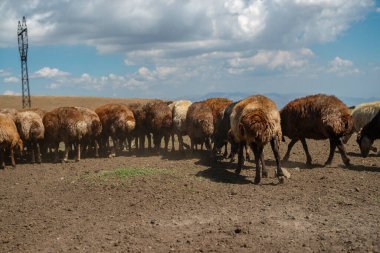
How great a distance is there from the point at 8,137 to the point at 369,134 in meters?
11.7

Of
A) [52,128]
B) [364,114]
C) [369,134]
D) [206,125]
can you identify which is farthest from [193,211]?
[364,114]

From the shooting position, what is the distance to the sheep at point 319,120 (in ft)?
38.7

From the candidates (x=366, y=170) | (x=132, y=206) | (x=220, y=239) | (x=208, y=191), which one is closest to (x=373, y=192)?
(x=366, y=170)

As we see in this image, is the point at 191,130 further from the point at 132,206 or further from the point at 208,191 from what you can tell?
the point at 132,206

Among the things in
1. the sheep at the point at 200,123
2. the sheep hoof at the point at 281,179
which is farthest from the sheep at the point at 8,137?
the sheep hoof at the point at 281,179

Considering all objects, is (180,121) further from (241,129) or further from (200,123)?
(241,129)

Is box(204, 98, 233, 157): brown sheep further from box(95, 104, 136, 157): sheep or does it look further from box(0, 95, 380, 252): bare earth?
box(95, 104, 136, 157): sheep

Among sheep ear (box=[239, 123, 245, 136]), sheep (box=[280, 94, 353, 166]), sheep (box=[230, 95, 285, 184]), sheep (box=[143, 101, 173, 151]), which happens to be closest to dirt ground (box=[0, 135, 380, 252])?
sheep (box=[230, 95, 285, 184])

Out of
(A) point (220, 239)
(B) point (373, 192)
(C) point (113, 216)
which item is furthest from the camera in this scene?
(B) point (373, 192)

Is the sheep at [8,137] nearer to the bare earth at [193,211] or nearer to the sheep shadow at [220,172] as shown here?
the bare earth at [193,211]

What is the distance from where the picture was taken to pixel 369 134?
13.1 metres

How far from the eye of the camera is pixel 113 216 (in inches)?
315

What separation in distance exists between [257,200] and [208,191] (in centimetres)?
126

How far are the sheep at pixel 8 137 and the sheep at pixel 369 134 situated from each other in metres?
11.5
